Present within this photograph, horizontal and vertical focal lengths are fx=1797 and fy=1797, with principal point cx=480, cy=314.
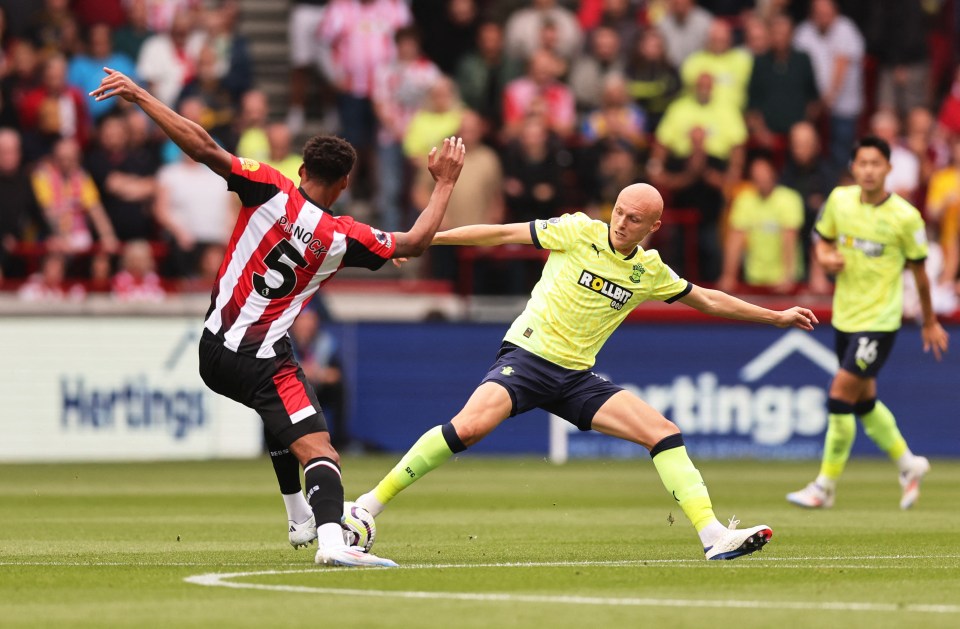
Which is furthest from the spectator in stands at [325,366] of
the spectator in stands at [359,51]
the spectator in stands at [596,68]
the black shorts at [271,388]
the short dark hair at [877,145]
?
the black shorts at [271,388]

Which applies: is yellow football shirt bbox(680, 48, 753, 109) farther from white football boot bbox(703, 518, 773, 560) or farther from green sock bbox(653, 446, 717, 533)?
white football boot bbox(703, 518, 773, 560)

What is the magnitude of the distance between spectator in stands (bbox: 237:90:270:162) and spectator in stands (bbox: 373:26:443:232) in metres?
1.73

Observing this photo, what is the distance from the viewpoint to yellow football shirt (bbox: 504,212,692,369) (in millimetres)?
10570

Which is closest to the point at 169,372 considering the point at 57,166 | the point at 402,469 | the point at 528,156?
the point at 57,166

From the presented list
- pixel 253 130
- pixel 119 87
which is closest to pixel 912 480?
pixel 119 87

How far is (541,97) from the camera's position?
22.7 metres

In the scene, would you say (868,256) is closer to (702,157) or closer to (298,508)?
(298,508)

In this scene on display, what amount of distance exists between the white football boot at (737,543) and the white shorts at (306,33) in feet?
49.5

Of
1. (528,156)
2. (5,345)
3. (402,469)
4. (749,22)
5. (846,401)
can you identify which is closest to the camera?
(402,469)

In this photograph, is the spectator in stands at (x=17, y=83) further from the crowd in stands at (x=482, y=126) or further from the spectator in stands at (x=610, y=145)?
the spectator in stands at (x=610, y=145)

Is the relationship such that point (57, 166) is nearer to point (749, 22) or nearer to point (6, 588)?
point (749, 22)

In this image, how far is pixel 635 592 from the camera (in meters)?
8.50

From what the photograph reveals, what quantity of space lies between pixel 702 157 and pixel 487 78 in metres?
3.13

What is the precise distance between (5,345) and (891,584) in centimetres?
1340
